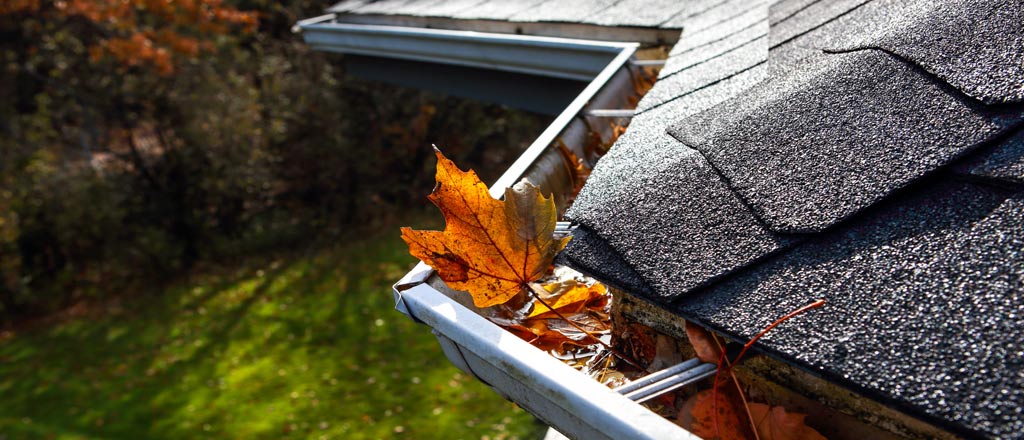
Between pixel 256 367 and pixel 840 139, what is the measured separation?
7.10 m

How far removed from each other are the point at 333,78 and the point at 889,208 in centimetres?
1101

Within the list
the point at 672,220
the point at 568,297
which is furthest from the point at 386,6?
the point at 672,220

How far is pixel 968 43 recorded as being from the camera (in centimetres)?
101

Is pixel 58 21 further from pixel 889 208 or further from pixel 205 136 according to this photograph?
pixel 889 208

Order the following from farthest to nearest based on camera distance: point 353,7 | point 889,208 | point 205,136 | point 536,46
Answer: point 205,136, point 353,7, point 536,46, point 889,208

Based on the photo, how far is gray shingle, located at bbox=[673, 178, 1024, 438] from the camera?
2.07ft

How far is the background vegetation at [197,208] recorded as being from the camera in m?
7.21

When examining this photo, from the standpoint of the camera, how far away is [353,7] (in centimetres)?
549

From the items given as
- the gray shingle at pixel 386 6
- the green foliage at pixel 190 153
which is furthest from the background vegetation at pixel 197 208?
the gray shingle at pixel 386 6

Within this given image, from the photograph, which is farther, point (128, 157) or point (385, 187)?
point (385, 187)

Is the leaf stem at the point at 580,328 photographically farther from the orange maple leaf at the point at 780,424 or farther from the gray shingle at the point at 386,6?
the gray shingle at the point at 386,6

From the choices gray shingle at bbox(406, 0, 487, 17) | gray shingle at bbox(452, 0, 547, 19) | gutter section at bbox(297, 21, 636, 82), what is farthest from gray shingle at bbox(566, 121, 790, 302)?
gray shingle at bbox(406, 0, 487, 17)

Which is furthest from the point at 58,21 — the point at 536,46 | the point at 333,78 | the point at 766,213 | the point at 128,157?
the point at 766,213

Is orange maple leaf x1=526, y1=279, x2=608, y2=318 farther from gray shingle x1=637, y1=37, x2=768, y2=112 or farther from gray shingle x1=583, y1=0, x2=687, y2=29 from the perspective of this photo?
gray shingle x1=583, y1=0, x2=687, y2=29
